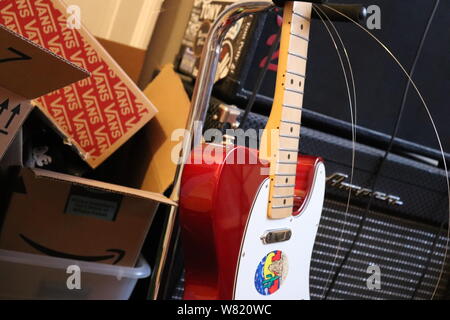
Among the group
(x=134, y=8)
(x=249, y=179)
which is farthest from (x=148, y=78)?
(x=249, y=179)

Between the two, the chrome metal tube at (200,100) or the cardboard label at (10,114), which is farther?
the chrome metal tube at (200,100)

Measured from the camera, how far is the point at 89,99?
122cm

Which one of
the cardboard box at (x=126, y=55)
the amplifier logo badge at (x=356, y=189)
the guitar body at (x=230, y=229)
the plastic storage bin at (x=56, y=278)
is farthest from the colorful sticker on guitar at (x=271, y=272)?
the cardboard box at (x=126, y=55)

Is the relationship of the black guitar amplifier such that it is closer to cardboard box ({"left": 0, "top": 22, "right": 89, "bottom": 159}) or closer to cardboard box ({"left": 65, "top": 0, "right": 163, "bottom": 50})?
cardboard box ({"left": 65, "top": 0, "right": 163, "bottom": 50})

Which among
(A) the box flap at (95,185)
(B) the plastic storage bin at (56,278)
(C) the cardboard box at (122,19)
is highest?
(C) the cardboard box at (122,19)

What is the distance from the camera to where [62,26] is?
1176 mm

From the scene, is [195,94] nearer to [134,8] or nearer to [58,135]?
[58,135]

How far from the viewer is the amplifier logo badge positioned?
145cm

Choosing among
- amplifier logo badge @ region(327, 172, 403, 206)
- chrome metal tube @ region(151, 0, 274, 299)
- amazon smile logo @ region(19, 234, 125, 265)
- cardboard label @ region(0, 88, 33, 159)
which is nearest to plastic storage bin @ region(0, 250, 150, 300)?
amazon smile logo @ region(19, 234, 125, 265)

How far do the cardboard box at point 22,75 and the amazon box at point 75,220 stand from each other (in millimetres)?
125

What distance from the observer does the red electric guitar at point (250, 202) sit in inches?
38.7

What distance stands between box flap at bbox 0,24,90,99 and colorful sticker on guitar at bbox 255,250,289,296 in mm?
416

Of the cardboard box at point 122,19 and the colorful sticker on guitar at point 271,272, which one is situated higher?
the cardboard box at point 122,19

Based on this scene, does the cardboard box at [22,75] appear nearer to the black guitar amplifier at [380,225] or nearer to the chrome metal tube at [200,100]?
the chrome metal tube at [200,100]
